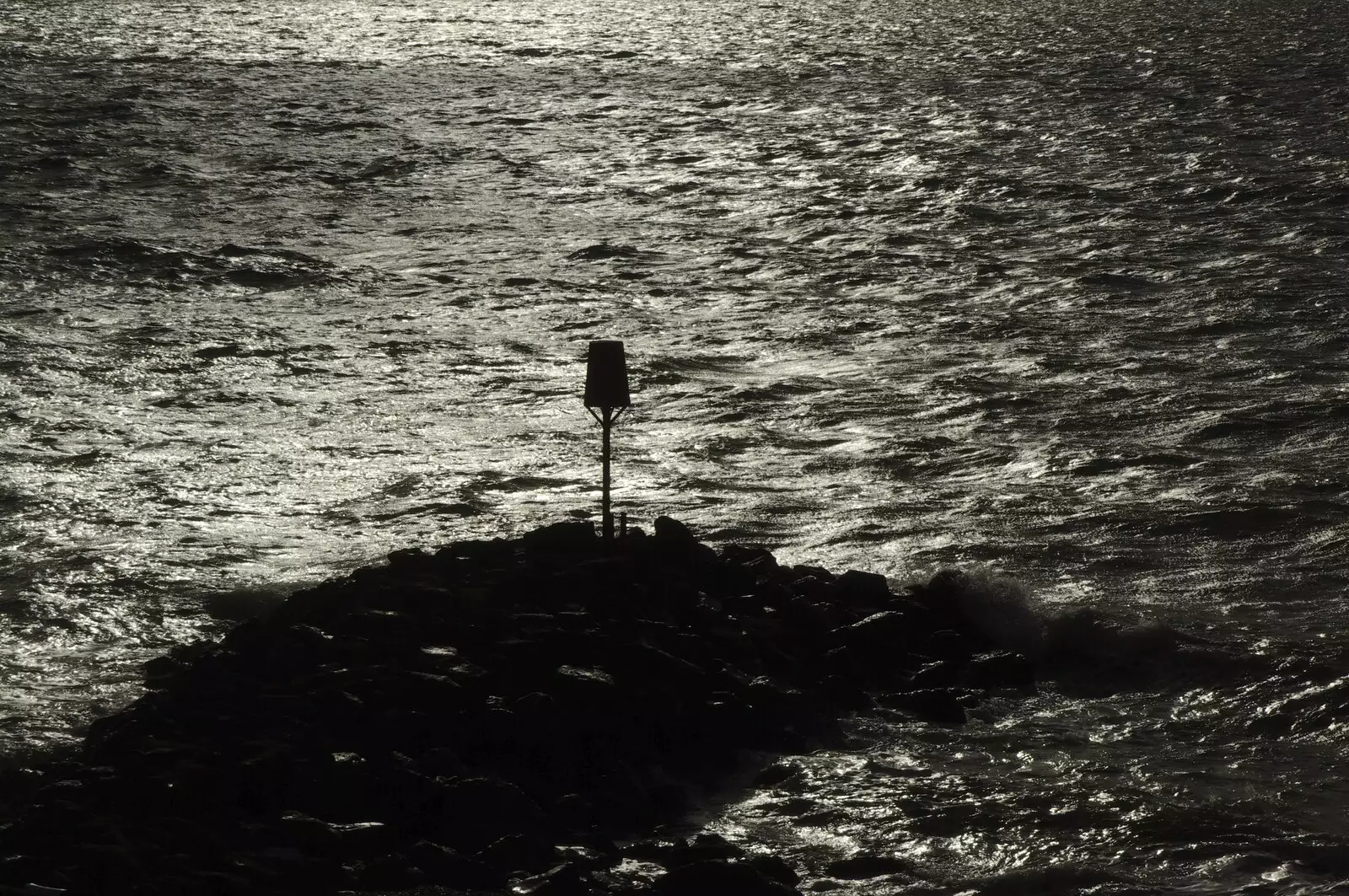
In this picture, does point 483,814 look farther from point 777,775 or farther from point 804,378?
point 804,378

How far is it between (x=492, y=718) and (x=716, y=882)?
48.2 inches

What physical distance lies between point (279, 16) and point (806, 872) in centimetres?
3260

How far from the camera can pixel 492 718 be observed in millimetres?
6086

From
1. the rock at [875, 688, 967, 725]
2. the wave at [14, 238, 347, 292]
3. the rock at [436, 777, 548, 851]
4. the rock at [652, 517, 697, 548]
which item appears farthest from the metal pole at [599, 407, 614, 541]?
the wave at [14, 238, 347, 292]

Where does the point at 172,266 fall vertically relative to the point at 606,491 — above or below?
above

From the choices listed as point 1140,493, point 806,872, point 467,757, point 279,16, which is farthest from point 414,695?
point 279,16

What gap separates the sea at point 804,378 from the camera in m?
6.64

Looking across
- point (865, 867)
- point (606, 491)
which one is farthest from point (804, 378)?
point (865, 867)

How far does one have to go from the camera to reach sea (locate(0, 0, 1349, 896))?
21.8 ft

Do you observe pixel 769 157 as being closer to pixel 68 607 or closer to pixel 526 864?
pixel 68 607

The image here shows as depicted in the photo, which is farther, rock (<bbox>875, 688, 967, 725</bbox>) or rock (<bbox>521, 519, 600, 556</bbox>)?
rock (<bbox>521, 519, 600, 556</bbox>)

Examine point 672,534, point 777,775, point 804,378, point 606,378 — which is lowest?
point 777,775

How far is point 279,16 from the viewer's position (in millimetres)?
34812

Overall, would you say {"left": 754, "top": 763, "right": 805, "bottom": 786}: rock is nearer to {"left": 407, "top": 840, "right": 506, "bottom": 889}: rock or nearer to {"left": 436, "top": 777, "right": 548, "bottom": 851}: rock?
{"left": 436, "top": 777, "right": 548, "bottom": 851}: rock
